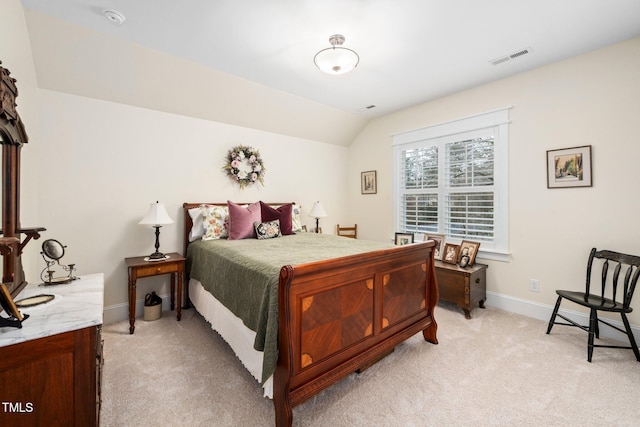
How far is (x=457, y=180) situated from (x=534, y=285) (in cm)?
148

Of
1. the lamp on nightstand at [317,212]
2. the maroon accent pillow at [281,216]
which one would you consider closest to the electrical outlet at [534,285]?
the lamp on nightstand at [317,212]

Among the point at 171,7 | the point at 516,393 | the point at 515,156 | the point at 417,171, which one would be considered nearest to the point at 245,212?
the point at 171,7

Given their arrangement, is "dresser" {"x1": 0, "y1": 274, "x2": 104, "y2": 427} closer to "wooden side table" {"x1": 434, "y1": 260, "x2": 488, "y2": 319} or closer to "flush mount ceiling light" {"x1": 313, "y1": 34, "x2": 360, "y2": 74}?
"flush mount ceiling light" {"x1": 313, "y1": 34, "x2": 360, "y2": 74}

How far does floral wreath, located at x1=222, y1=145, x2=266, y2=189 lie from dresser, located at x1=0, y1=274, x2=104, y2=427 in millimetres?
2660

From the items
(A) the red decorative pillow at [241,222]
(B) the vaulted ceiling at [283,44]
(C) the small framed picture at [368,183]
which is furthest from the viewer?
(C) the small framed picture at [368,183]

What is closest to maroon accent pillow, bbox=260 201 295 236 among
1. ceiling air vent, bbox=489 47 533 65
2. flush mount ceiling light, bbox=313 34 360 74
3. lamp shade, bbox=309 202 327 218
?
lamp shade, bbox=309 202 327 218

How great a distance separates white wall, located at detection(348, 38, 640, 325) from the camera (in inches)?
96.6

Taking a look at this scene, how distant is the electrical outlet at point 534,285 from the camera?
2972 millimetres

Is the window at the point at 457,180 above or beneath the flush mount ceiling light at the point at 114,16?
beneath

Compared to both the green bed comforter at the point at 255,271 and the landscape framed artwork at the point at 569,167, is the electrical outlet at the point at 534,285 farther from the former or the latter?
the green bed comforter at the point at 255,271

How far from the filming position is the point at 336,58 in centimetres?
215

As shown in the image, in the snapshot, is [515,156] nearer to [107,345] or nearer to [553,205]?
[553,205]

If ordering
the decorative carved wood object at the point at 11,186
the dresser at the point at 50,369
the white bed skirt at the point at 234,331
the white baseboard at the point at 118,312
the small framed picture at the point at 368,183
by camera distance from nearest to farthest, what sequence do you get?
the dresser at the point at 50,369, the decorative carved wood object at the point at 11,186, the white bed skirt at the point at 234,331, the white baseboard at the point at 118,312, the small framed picture at the point at 368,183

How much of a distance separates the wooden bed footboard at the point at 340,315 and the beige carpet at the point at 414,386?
198mm
